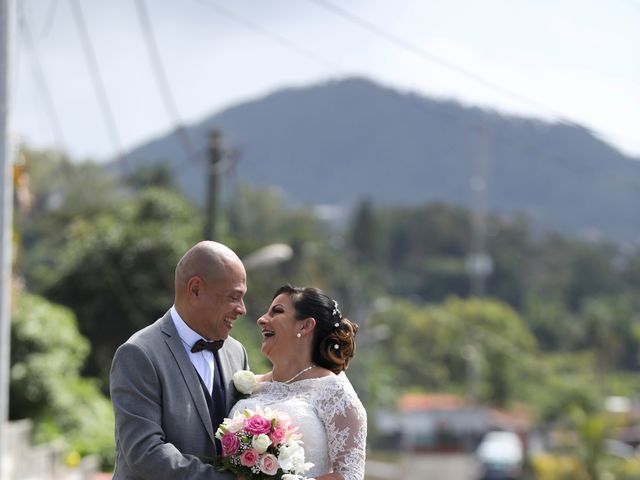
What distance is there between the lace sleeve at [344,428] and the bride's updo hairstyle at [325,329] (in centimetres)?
16

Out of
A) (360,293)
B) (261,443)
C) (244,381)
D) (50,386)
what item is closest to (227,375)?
(244,381)

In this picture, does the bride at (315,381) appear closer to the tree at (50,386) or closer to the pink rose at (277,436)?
the pink rose at (277,436)

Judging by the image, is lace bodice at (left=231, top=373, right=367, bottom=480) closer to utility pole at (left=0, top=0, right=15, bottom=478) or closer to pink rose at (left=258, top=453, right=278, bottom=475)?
pink rose at (left=258, top=453, right=278, bottom=475)

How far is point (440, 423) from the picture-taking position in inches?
3366

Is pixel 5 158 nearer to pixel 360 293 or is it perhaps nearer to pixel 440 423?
pixel 360 293

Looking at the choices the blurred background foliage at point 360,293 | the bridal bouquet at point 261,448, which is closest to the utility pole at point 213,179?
the blurred background foliage at point 360,293

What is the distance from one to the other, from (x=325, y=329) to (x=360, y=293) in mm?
67851

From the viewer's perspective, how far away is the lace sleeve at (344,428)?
5.62m

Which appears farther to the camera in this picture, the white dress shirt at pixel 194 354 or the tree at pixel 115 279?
the tree at pixel 115 279

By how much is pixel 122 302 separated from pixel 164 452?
30.3 m

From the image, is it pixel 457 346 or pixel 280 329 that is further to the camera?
pixel 457 346

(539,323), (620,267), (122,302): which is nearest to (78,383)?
(122,302)

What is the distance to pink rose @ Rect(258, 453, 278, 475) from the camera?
530cm

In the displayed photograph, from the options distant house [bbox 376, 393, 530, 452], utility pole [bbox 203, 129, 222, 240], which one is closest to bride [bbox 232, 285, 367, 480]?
utility pole [bbox 203, 129, 222, 240]
